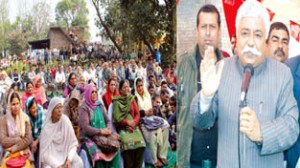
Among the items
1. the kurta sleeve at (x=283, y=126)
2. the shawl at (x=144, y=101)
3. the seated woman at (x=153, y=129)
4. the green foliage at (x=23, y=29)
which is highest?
the green foliage at (x=23, y=29)

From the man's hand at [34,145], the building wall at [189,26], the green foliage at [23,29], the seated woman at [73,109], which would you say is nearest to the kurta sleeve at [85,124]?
the seated woman at [73,109]

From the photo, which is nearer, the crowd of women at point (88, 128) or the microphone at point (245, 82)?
the microphone at point (245, 82)

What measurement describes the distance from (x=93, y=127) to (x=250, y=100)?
403 cm

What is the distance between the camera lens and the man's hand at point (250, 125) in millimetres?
2400

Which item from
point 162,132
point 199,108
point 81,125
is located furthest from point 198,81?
point 162,132

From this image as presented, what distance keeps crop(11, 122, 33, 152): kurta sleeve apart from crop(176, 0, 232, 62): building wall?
3251mm

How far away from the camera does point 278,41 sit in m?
2.73

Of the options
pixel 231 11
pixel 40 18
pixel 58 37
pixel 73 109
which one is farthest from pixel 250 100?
pixel 40 18

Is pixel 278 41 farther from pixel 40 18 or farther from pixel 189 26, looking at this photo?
pixel 40 18

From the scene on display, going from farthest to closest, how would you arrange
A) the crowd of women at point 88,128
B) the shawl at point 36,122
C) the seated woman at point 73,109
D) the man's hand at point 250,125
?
the seated woman at point 73,109
the shawl at point 36,122
the crowd of women at point 88,128
the man's hand at point 250,125

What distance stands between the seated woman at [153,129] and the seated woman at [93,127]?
2.62 feet

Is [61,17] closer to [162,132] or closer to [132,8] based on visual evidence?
[132,8]

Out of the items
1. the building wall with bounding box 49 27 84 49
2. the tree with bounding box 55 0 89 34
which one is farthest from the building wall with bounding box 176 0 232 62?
the tree with bounding box 55 0 89 34

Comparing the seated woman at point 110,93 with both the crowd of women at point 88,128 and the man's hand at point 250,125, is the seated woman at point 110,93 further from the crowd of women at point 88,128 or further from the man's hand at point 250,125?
the man's hand at point 250,125
